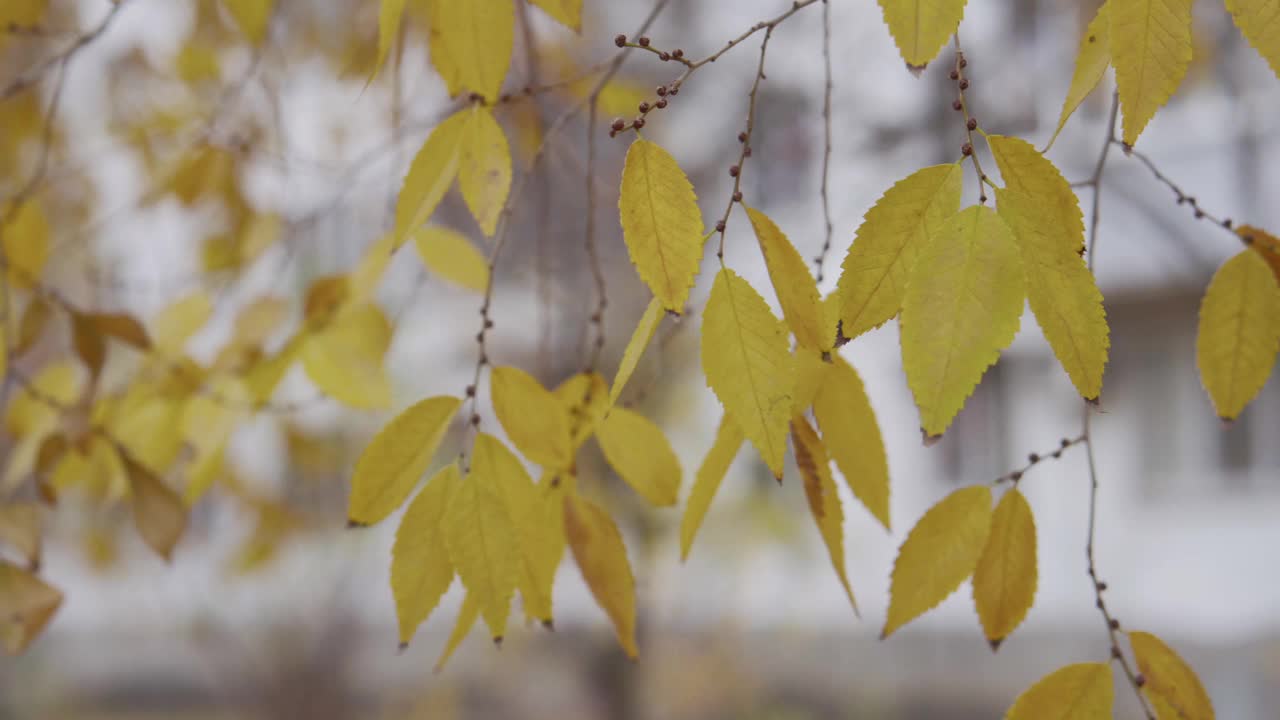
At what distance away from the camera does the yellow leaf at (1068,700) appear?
1.49 feet

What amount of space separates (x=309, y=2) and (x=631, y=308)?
3.16 ft

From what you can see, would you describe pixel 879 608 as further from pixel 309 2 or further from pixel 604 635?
pixel 309 2

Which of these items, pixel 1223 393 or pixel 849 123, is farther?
pixel 849 123

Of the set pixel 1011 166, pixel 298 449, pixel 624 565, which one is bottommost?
pixel 624 565

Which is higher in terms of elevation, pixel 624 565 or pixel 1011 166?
pixel 1011 166

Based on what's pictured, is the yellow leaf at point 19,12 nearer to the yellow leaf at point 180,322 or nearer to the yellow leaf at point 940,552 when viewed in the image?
the yellow leaf at point 180,322

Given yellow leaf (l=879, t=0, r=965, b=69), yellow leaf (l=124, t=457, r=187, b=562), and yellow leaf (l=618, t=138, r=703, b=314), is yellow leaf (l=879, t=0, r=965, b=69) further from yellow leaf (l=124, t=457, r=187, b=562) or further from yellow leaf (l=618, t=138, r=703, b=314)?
yellow leaf (l=124, t=457, r=187, b=562)

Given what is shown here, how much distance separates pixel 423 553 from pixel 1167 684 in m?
0.35

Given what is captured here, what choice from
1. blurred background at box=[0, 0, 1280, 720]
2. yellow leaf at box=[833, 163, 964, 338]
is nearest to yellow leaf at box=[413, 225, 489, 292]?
blurred background at box=[0, 0, 1280, 720]

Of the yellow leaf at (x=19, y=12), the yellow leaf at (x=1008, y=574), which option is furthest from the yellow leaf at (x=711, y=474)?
the yellow leaf at (x=19, y=12)

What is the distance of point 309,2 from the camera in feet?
6.48

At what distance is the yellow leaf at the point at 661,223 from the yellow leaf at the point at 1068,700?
25 centimetres

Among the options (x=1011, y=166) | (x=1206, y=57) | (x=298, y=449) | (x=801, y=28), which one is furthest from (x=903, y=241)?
(x=801, y=28)

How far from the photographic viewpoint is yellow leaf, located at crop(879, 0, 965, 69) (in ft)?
1.24
